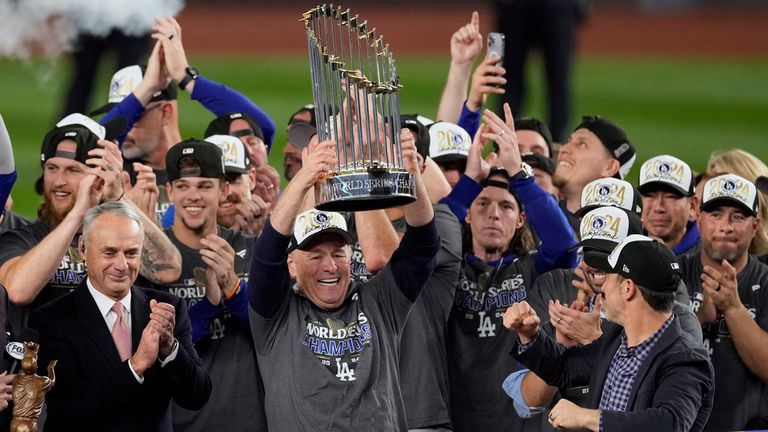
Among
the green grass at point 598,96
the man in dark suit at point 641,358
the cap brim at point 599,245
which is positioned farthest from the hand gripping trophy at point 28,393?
the green grass at point 598,96

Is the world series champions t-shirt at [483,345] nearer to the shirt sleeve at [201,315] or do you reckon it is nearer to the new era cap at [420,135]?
the new era cap at [420,135]

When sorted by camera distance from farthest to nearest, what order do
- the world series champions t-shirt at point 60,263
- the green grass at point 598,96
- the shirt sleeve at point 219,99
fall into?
1. the green grass at point 598,96
2. the shirt sleeve at point 219,99
3. the world series champions t-shirt at point 60,263

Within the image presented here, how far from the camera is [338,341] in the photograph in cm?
598

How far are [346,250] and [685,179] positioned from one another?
236cm

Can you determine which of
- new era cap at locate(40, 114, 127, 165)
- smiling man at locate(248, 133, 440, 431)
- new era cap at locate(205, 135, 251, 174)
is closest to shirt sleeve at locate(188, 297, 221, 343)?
smiling man at locate(248, 133, 440, 431)

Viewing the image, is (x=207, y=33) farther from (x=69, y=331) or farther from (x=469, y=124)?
(x=69, y=331)

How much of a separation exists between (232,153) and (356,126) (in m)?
1.98

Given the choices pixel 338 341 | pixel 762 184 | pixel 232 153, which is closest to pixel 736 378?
pixel 762 184

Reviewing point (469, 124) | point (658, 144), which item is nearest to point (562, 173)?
point (469, 124)

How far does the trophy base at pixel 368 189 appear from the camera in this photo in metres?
5.20

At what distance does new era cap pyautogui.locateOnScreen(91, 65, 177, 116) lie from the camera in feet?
26.7

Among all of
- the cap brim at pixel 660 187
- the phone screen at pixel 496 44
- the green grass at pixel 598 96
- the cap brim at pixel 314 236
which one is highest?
the green grass at pixel 598 96

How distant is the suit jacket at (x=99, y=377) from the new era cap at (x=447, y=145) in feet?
7.23

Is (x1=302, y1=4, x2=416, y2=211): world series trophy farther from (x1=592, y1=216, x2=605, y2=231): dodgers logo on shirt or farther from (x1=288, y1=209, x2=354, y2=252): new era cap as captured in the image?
(x1=592, y1=216, x2=605, y2=231): dodgers logo on shirt
